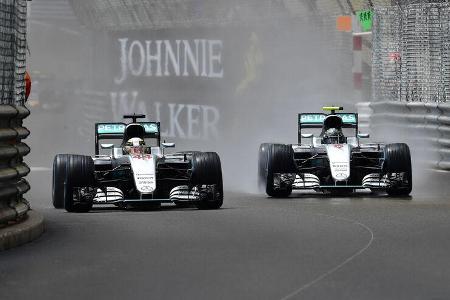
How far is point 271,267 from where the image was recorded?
10289 millimetres

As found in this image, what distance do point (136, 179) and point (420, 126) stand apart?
9.45 meters

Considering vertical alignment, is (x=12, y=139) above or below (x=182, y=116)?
below

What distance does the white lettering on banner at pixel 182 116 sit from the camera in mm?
33250

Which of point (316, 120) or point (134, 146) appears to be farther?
point (316, 120)

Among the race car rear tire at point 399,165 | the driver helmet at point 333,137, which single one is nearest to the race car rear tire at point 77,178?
the driver helmet at point 333,137

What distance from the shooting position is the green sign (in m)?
27.7

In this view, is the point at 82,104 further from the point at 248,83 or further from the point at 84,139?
the point at 248,83

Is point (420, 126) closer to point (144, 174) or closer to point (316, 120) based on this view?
point (316, 120)

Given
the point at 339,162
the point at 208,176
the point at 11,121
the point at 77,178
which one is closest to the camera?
the point at 11,121

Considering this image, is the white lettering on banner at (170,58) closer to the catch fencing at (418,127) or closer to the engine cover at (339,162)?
the catch fencing at (418,127)

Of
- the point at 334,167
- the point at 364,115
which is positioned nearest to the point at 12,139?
the point at 334,167

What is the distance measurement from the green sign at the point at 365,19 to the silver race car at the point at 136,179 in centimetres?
1158

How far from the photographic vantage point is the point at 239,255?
1109 centimetres

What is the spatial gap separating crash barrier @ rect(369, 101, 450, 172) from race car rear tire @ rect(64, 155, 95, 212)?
9.04 m
